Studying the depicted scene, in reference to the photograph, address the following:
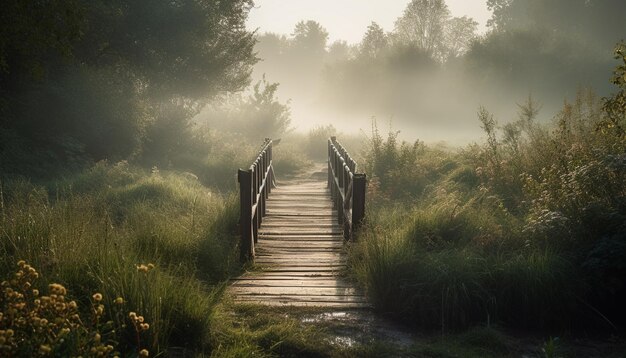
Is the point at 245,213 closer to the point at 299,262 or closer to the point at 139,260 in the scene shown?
the point at 299,262

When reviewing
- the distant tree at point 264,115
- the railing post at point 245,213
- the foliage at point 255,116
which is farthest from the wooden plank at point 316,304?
the distant tree at point 264,115

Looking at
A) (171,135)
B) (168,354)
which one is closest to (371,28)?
(171,135)

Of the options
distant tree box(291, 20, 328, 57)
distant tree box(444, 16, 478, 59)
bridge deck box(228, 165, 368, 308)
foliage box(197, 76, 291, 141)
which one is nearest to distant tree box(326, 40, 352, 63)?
distant tree box(291, 20, 328, 57)

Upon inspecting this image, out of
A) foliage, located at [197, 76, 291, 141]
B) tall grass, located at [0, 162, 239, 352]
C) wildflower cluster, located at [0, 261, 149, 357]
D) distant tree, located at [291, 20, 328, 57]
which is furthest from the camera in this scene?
distant tree, located at [291, 20, 328, 57]

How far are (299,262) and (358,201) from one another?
119 cm

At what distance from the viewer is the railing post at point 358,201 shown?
27.1 feet

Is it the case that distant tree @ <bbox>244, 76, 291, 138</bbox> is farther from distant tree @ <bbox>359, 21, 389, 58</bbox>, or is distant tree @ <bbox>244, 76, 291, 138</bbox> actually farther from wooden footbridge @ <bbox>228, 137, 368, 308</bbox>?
distant tree @ <bbox>359, 21, 389, 58</bbox>

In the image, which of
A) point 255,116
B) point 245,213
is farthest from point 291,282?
point 255,116

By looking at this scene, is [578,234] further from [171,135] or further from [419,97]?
[419,97]

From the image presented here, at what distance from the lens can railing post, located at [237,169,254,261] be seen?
26.2ft

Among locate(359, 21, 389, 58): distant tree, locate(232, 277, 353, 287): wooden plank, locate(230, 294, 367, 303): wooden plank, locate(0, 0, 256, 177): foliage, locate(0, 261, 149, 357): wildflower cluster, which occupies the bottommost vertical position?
locate(230, 294, 367, 303): wooden plank

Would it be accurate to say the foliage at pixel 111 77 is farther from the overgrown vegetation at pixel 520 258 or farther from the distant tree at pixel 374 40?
the distant tree at pixel 374 40

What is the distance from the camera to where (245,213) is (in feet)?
26.4

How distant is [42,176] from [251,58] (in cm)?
1255
